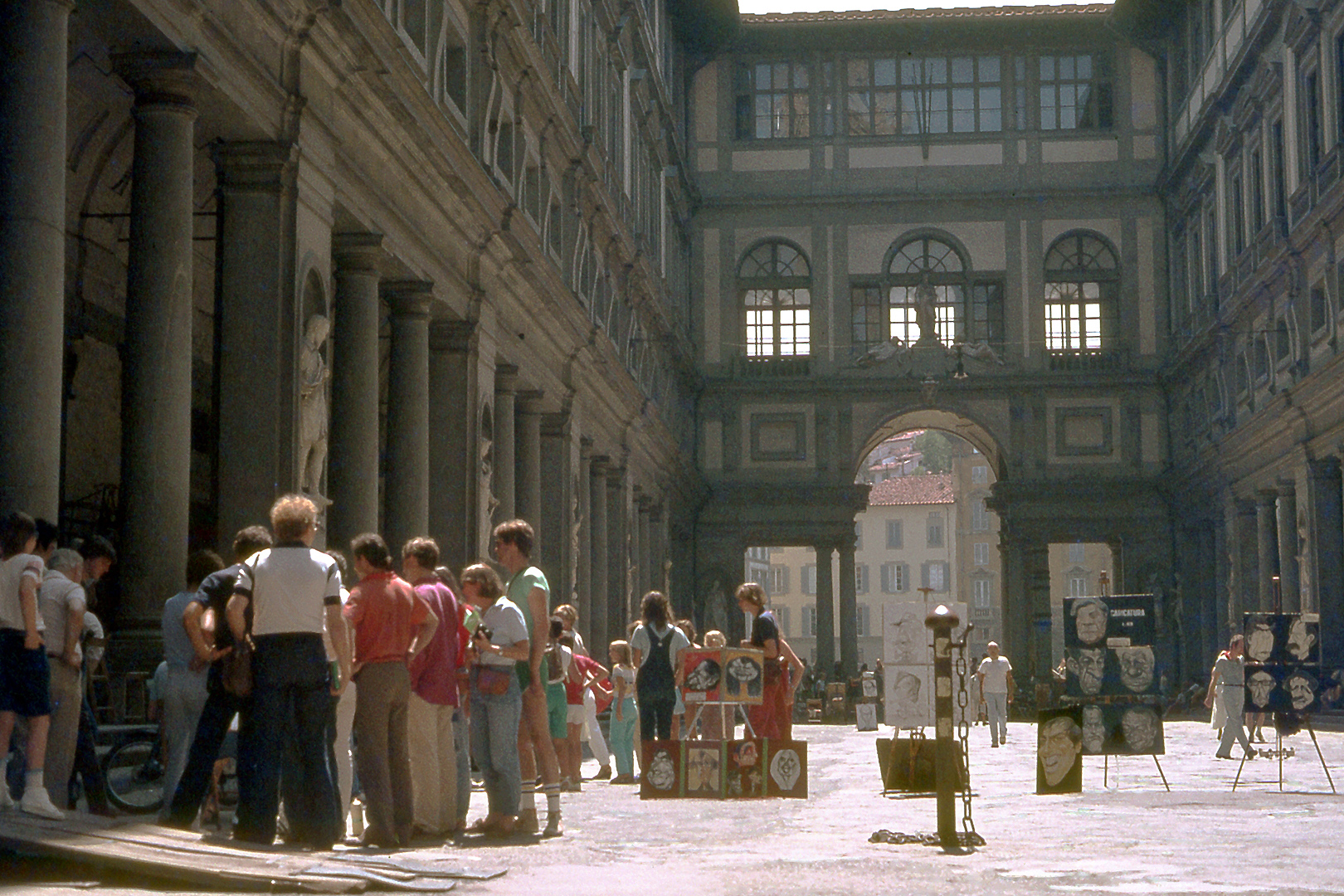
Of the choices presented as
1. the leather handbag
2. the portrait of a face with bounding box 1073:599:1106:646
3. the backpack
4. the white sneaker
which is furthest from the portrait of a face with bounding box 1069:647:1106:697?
the white sneaker

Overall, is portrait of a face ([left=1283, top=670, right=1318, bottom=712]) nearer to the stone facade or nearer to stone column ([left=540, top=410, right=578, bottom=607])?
the stone facade

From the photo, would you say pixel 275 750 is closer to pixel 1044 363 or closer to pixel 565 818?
pixel 565 818

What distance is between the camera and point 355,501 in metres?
17.8

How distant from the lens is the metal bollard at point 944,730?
34.0 feet

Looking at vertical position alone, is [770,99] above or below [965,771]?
above

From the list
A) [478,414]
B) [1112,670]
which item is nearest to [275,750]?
[1112,670]

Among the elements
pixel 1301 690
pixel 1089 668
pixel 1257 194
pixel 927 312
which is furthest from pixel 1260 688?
pixel 927 312

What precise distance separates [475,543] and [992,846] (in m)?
12.8

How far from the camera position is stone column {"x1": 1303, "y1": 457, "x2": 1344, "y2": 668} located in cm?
3391

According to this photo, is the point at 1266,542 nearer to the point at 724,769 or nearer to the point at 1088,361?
the point at 1088,361

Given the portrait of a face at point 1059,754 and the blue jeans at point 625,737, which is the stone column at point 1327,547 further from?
the portrait of a face at point 1059,754

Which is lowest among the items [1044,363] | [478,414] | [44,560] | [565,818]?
[565,818]

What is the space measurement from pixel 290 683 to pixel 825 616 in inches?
1552

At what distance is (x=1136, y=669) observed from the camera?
1692 centimetres
